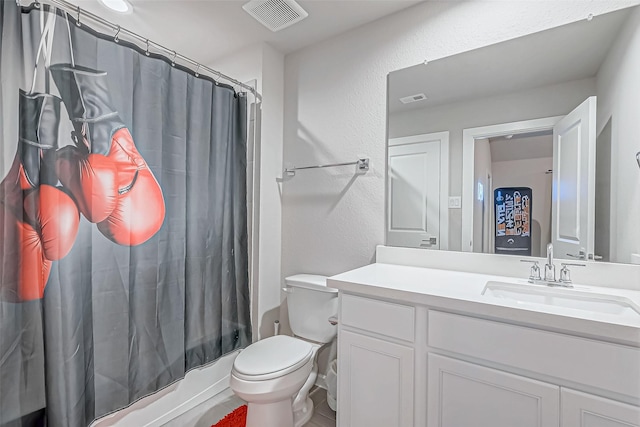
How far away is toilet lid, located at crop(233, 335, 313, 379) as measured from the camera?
138 centimetres

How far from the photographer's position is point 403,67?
1699 millimetres

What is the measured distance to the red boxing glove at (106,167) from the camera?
1229 millimetres

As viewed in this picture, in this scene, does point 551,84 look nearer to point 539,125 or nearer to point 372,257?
point 539,125

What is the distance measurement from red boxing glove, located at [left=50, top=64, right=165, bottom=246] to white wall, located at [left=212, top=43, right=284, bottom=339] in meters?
0.69

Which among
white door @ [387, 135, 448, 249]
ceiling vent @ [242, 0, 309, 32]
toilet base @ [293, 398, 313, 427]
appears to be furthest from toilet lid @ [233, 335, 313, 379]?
ceiling vent @ [242, 0, 309, 32]

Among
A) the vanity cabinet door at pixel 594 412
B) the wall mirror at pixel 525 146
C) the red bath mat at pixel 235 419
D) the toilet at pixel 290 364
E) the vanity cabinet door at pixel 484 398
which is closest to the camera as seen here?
the vanity cabinet door at pixel 594 412

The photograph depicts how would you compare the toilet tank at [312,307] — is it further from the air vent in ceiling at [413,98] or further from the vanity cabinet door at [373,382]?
the air vent in ceiling at [413,98]

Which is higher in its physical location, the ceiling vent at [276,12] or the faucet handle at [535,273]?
the ceiling vent at [276,12]

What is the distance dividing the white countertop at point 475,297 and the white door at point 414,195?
193mm

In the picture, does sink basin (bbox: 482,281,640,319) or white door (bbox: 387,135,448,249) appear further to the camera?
white door (bbox: 387,135,448,249)

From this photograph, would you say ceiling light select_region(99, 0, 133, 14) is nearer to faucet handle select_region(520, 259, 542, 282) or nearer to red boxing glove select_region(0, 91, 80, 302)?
red boxing glove select_region(0, 91, 80, 302)

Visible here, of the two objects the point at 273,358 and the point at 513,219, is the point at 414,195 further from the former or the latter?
the point at 273,358

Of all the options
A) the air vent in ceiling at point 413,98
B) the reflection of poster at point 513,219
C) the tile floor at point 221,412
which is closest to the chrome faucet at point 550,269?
the reflection of poster at point 513,219

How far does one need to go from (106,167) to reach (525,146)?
1.91 m
